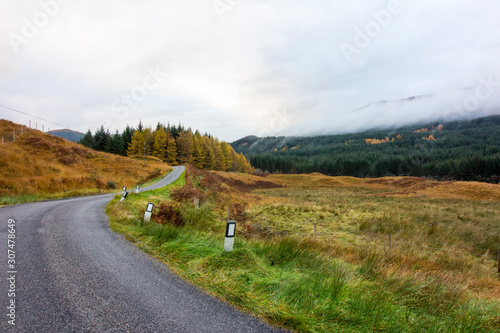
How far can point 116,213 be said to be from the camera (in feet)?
33.1

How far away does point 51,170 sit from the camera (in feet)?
70.8

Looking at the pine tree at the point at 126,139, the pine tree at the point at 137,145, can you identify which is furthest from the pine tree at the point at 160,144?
the pine tree at the point at 126,139

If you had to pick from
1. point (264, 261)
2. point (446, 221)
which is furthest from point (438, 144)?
point (264, 261)

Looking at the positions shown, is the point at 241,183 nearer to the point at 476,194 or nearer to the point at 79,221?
the point at 476,194

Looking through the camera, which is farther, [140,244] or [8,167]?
[8,167]

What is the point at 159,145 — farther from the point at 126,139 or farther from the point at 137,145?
the point at 126,139

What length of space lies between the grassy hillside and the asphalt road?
38.2 ft

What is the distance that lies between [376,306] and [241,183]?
50790 millimetres

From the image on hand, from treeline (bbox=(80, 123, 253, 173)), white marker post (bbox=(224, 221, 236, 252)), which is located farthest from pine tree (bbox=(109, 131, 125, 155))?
white marker post (bbox=(224, 221, 236, 252))

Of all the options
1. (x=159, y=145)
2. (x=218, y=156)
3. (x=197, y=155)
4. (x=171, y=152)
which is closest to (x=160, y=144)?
(x=159, y=145)

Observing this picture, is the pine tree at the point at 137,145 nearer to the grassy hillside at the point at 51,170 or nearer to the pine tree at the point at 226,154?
the pine tree at the point at 226,154

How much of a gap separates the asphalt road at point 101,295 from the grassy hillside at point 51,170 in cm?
1164

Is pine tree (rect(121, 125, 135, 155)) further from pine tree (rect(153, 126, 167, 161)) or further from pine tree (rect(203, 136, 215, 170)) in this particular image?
pine tree (rect(203, 136, 215, 170))

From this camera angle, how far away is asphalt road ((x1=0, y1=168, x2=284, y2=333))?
2900 mm
